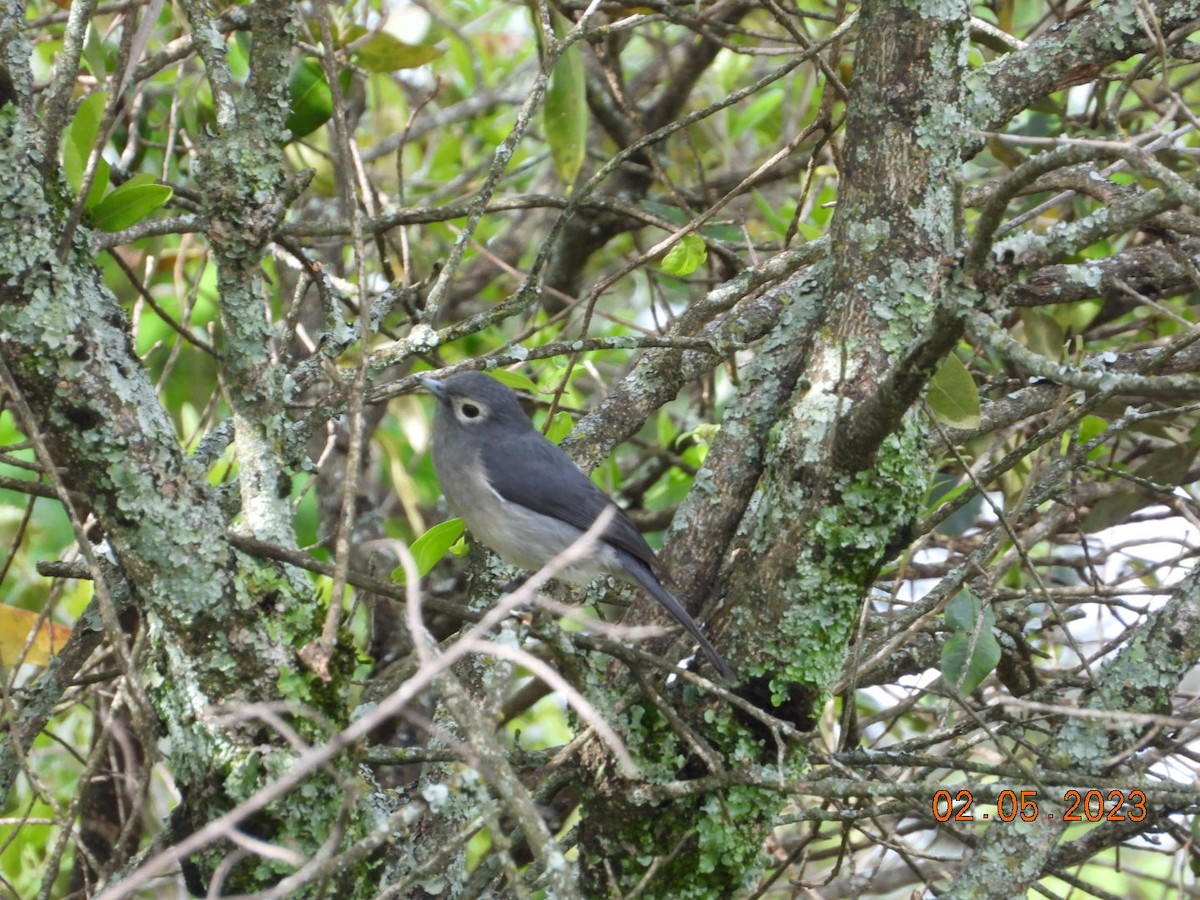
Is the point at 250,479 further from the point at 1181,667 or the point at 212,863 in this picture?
the point at 1181,667

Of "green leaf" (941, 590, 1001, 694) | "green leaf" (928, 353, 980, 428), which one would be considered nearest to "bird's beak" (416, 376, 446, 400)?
"green leaf" (928, 353, 980, 428)

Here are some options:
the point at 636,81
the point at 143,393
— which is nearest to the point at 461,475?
the point at 143,393

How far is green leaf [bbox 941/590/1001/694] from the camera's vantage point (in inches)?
125

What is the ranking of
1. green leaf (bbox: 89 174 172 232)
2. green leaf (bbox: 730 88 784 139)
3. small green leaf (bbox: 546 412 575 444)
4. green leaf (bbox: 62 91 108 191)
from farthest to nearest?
green leaf (bbox: 730 88 784 139), small green leaf (bbox: 546 412 575 444), green leaf (bbox: 62 91 108 191), green leaf (bbox: 89 174 172 232)

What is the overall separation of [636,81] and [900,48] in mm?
4120

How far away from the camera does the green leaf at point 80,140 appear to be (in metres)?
3.10

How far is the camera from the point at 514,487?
14.3 ft

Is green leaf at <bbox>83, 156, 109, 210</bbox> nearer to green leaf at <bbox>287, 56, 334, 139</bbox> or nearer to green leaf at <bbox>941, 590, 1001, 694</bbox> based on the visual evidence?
green leaf at <bbox>287, 56, 334, 139</bbox>

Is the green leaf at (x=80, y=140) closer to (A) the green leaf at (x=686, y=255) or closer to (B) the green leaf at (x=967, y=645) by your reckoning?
(A) the green leaf at (x=686, y=255)

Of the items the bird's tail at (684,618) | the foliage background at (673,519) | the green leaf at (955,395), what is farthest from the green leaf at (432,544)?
the green leaf at (955,395)

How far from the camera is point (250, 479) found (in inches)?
104

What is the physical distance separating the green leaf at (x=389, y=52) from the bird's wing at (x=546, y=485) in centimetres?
145

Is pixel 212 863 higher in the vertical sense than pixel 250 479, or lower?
lower

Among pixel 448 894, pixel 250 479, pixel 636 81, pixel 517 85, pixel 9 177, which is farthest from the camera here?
pixel 517 85
